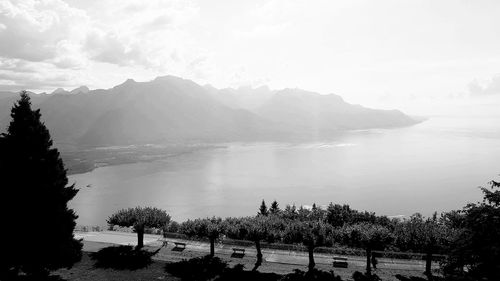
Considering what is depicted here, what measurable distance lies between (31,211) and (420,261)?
111 ft

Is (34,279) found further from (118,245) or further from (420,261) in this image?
(420,261)

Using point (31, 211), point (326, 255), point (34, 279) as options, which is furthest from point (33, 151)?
point (326, 255)

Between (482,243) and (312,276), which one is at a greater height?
(482,243)

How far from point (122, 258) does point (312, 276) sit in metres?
18.2

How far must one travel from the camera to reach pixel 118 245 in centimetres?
4028

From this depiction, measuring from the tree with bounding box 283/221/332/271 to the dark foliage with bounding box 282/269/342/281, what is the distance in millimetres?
1061

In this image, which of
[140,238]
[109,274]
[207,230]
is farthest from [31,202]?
[207,230]

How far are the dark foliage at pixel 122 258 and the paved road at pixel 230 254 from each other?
1.48 meters

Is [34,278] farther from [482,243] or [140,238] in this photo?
[482,243]

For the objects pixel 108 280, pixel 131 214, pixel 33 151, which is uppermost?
pixel 33 151

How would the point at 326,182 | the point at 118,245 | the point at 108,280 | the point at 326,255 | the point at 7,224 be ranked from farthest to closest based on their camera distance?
1. the point at 326,182
2. the point at 118,245
3. the point at 326,255
4. the point at 108,280
5. the point at 7,224

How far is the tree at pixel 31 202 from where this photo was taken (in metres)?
26.4

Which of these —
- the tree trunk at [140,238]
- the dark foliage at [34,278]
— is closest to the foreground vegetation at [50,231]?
the dark foliage at [34,278]

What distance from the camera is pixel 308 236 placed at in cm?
3397
